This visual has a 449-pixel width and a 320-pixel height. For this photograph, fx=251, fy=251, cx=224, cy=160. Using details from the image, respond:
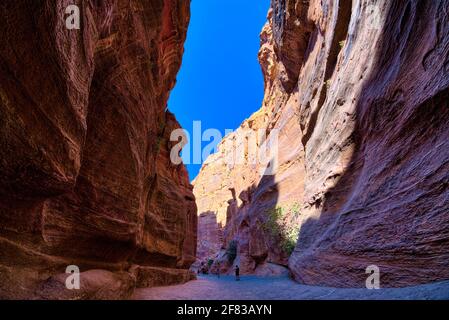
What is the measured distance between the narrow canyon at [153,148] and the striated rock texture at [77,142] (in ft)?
0.10

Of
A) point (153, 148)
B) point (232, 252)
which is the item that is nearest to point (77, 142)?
point (153, 148)

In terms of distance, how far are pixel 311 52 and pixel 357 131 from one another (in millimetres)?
11037

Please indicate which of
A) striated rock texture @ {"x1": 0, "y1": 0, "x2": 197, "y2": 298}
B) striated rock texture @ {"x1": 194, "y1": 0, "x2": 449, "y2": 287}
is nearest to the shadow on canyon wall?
striated rock texture @ {"x1": 194, "y1": 0, "x2": 449, "y2": 287}

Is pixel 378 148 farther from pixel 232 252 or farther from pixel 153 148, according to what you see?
pixel 232 252

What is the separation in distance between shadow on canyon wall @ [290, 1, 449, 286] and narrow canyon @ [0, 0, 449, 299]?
1.5 inches

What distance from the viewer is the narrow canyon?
4504mm

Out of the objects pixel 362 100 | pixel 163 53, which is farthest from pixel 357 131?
pixel 163 53

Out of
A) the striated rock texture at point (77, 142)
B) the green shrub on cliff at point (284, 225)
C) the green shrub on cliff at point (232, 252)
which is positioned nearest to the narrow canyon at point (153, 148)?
the striated rock texture at point (77, 142)

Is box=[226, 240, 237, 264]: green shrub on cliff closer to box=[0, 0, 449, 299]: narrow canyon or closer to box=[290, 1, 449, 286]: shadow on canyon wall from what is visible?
box=[0, 0, 449, 299]: narrow canyon

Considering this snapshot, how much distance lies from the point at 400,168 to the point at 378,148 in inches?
53.7

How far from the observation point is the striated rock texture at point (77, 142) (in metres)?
4.15

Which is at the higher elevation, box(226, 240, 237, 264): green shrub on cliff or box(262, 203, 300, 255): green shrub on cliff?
box(262, 203, 300, 255): green shrub on cliff

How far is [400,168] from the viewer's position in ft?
21.0
